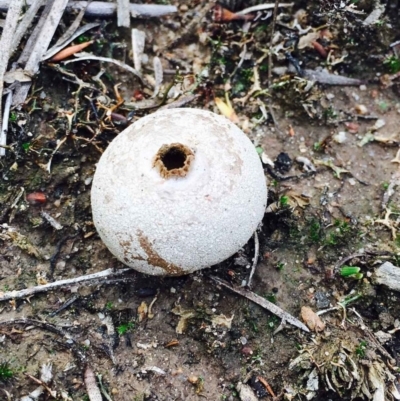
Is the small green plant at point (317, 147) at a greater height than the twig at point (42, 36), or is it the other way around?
the twig at point (42, 36)

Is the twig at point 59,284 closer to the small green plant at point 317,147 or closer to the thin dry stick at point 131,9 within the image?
the small green plant at point 317,147

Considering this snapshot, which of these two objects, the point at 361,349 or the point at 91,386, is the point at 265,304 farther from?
the point at 91,386

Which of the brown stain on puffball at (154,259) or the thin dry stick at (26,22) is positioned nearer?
the brown stain on puffball at (154,259)

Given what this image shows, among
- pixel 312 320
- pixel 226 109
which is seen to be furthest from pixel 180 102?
pixel 312 320

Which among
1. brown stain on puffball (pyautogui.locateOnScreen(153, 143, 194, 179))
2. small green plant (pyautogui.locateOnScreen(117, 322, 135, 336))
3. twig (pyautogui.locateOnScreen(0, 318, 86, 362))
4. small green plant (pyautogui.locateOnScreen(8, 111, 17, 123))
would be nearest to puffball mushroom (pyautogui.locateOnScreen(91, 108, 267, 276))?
brown stain on puffball (pyautogui.locateOnScreen(153, 143, 194, 179))

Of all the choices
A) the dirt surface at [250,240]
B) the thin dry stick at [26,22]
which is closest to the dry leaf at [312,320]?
the dirt surface at [250,240]

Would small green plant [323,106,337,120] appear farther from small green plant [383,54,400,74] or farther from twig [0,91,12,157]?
twig [0,91,12,157]

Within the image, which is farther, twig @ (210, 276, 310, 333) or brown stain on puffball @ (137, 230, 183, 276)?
twig @ (210, 276, 310, 333)
